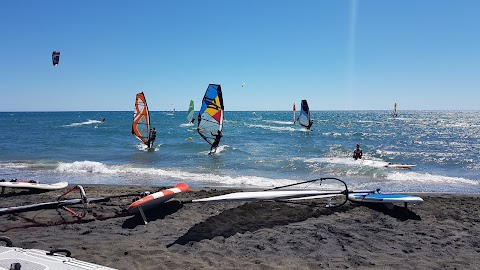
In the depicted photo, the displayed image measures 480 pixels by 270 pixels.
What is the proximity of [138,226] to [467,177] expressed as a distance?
13.9 m

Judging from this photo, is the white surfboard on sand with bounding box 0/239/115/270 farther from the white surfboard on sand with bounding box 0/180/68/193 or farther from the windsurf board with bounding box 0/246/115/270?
the white surfboard on sand with bounding box 0/180/68/193

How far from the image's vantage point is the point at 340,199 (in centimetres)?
905

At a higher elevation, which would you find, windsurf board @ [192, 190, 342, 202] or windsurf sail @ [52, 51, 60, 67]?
windsurf sail @ [52, 51, 60, 67]

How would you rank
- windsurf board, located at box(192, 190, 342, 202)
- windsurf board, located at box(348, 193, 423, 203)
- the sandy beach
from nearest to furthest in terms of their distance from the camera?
the sandy beach
windsurf board, located at box(192, 190, 342, 202)
windsurf board, located at box(348, 193, 423, 203)

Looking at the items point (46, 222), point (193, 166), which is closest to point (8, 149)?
point (193, 166)

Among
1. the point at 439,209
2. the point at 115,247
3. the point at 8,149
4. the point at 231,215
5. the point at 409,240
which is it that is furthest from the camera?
the point at 8,149

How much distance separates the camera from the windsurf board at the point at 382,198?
306 inches

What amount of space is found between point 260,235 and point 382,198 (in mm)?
3342

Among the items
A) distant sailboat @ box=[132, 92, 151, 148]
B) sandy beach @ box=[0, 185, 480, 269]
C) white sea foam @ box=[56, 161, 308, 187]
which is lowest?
white sea foam @ box=[56, 161, 308, 187]

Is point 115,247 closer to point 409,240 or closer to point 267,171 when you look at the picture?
point 409,240

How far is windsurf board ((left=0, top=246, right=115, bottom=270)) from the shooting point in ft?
10.9

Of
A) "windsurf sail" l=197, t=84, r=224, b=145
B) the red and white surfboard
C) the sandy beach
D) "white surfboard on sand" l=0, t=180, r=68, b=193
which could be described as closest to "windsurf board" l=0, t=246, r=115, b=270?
the sandy beach

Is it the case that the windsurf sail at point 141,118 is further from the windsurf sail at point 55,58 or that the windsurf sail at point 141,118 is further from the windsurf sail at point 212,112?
the windsurf sail at point 55,58

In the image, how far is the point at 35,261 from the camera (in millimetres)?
3455
